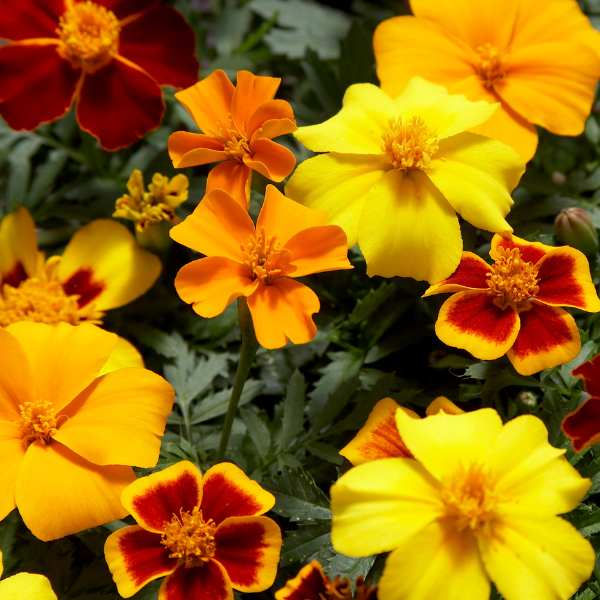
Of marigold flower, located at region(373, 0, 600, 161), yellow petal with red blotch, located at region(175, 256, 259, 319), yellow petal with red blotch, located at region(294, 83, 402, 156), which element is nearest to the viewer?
yellow petal with red blotch, located at region(175, 256, 259, 319)

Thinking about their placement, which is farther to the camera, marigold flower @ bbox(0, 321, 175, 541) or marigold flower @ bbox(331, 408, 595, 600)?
marigold flower @ bbox(0, 321, 175, 541)

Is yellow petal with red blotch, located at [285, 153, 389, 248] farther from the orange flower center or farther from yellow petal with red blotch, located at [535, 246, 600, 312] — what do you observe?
the orange flower center

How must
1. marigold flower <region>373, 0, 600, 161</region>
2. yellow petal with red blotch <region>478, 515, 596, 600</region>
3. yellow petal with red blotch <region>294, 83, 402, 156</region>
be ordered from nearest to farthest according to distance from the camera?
yellow petal with red blotch <region>478, 515, 596, 600</region>
yellow petal with red blotch <region>294, 83, 402, 156</region>
marigold flower <region>373, 0, 600, 161</region>

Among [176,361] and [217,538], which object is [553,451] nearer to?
[217,538]

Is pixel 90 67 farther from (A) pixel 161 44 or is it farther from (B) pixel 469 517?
(B) pixel 469 517

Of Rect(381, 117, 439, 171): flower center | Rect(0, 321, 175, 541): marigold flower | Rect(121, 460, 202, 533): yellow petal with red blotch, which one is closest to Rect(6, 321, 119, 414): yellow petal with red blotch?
Rect(0, 321, 175, 541): marigold flower

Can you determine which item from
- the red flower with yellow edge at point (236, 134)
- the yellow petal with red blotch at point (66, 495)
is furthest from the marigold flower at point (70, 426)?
the red flower with yellow edge at point (236, 134)

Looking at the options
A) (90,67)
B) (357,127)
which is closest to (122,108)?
(90,67)
